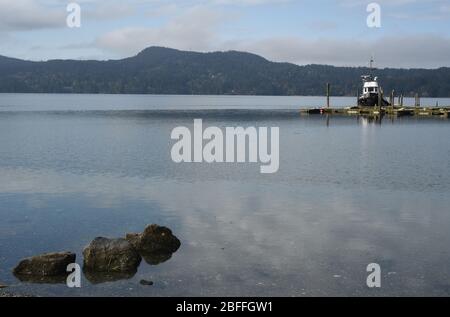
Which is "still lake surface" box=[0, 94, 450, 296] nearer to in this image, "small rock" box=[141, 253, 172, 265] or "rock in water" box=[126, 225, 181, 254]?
"small rock" box=[141, 253, 172, 265]

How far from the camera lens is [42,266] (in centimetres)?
1858

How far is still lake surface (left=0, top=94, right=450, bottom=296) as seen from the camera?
17.9 m

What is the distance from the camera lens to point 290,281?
17.7m

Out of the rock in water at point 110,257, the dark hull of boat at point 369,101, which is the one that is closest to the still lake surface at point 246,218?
the rock in water at point 110,257

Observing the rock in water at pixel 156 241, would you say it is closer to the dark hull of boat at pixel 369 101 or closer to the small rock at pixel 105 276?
the small rock at pixel 105 276

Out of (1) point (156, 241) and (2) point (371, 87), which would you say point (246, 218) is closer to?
(1) point (156, 241)

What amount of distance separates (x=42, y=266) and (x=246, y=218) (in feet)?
34.6

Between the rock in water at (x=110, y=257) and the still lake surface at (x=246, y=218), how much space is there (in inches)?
25.8

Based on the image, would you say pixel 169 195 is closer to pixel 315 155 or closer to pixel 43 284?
pixel 43 284

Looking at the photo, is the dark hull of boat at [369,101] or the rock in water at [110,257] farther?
the dark hull of boat at [369,101]

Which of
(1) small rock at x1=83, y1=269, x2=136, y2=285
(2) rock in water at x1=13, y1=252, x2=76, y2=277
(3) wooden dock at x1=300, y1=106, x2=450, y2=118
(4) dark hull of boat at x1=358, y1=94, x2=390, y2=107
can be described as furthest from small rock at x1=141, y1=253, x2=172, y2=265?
(4) dark hull of boat at x1=358, y1=94, x2=390, y2=107

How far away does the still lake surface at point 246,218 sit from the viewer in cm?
1788

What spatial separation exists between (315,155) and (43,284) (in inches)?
1504

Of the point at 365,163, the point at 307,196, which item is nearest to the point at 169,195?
the point at 307,196
